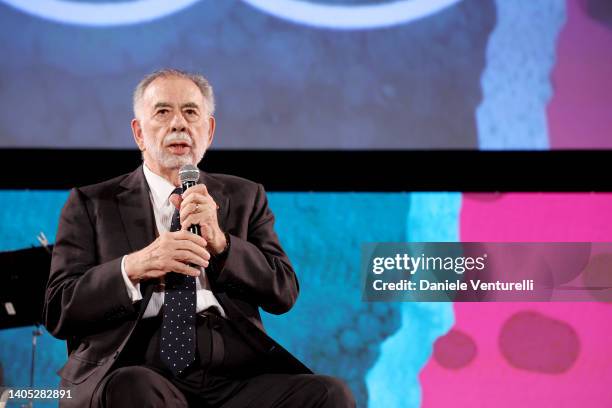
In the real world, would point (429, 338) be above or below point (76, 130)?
below

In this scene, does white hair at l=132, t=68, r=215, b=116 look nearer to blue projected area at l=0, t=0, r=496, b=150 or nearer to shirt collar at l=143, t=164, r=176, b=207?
shirt collar at l=143, t=164, r=176, b=207

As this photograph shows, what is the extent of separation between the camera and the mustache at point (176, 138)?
7.34ft

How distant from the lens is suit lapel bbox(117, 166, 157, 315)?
7.04 feet

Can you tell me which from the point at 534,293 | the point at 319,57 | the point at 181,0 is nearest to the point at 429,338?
the point at 534,293

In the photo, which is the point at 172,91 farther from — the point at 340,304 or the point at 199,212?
the point at 340,304

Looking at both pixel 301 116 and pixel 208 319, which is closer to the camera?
pixel 208 319

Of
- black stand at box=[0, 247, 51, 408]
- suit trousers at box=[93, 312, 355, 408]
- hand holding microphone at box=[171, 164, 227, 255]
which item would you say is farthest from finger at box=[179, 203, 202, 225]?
black stand at box=[0, 247, 51, 408]

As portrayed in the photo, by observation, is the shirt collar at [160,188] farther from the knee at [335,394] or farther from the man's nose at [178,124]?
the knee at [335,394]

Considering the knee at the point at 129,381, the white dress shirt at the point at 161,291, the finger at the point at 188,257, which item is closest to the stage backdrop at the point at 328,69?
the white dress shirt at the point at 161,291

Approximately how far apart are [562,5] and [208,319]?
2.40m

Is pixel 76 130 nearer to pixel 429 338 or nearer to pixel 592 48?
pixel 429 338

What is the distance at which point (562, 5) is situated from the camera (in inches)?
144

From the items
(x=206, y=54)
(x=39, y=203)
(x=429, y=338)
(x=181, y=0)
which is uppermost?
(x=181, y=0)

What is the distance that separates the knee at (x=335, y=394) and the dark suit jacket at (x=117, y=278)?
14cm
